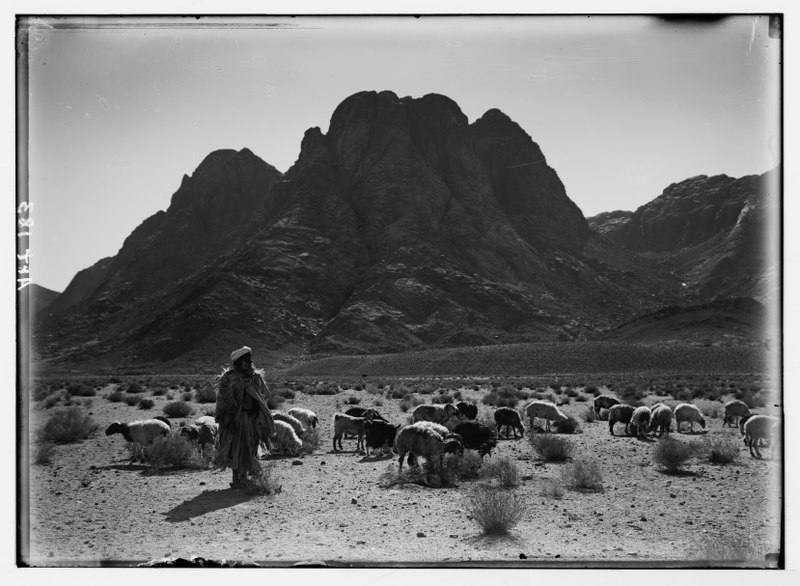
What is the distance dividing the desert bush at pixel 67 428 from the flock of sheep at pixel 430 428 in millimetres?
1786

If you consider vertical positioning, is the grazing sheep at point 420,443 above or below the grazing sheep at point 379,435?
above

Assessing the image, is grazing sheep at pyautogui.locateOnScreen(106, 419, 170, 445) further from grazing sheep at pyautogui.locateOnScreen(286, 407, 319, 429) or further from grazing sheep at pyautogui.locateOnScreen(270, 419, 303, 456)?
grazing sheep at pyautogui.locateOnScreen(286, 407, 319, 429)

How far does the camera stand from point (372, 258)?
14150cm

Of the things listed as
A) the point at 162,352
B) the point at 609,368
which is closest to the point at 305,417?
the point at 609,368

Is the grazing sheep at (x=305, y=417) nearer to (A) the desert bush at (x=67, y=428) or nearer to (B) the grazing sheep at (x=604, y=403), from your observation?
(A) the desert bush at (x=67, y=428)

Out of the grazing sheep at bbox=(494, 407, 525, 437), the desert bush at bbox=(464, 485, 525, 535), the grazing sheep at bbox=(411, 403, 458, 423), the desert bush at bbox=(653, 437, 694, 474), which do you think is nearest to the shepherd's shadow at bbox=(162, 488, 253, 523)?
the desert bush at bbox=(464, 485, 525, 535)

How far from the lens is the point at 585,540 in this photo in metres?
11.1

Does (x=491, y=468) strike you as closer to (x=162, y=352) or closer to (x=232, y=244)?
(x=162, y=352)

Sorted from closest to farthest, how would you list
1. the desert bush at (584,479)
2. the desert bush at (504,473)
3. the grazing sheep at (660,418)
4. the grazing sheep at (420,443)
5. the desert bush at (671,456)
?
the desert bush at (584,479) → the desert bush at (504,473) → the grazing sheep at (420,443) → the desert bush at (671,456) → the grazing sheep at (660,418)

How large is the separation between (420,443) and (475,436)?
262 centimetres

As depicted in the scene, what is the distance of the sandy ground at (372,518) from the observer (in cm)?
1022

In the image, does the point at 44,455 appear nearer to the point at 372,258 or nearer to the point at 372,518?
the point at 372,518

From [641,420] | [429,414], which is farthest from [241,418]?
[641,420]

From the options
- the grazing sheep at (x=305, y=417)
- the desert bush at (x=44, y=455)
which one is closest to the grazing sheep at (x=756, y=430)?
the grazing sheep at (x=305, y=417)
